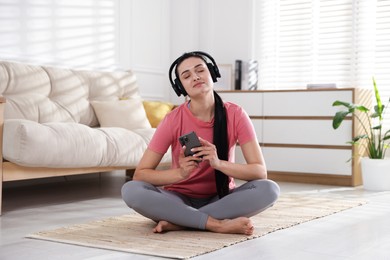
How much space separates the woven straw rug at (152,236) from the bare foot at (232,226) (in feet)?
0.07

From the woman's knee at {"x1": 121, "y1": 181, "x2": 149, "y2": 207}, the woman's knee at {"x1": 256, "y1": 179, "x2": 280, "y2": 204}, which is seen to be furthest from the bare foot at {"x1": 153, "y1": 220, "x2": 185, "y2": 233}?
the woman's knee at {"x1": 256, "y1": 179, "x2": 280, "y2": 204}

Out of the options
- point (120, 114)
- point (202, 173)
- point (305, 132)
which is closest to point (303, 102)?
point (305, 132)

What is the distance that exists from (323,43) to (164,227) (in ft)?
10.6

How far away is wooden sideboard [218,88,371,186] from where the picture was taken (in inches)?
182

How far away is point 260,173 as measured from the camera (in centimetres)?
255

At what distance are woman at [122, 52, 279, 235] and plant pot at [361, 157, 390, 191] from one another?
1996mm

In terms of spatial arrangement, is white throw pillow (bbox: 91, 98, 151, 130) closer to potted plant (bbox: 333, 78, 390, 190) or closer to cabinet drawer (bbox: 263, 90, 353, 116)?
cabinet drawer (bbox: 263, 90, 353, 116)

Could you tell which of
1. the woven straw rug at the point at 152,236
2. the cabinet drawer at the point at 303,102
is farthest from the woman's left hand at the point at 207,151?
the cabinet drawer at the point at 303,102

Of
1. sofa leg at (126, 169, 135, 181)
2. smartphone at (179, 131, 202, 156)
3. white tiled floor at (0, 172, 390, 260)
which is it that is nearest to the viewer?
white tiled floor at (0, 172, 390, 260)

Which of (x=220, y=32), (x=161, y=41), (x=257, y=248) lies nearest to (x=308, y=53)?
(x=220, y=32)

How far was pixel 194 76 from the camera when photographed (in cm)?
251

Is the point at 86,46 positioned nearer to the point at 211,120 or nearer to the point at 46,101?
the point at 46,101

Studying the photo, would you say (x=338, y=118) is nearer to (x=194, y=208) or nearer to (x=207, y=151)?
(x=194, y=208)

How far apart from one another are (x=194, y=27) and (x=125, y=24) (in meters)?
0.79
